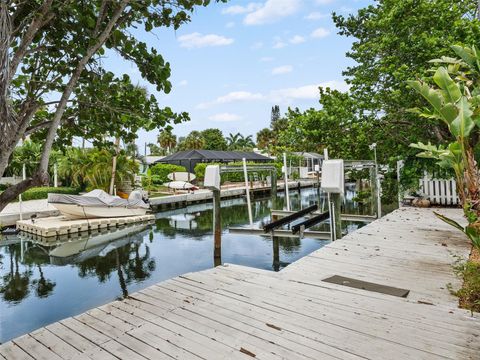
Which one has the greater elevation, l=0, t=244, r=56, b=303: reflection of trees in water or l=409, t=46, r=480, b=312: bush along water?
l=409, t=46, r=480, b=312: bush along water

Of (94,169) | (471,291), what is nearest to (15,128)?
(471,291)

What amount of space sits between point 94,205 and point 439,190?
1360 centimetres

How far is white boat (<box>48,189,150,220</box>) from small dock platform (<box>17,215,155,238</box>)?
1.02 feet

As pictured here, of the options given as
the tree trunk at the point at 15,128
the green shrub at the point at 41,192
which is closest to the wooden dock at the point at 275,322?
the tree trunk at the point at 15,128

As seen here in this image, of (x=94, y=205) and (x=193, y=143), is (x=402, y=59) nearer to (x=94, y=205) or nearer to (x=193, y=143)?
(x=94, y=205)

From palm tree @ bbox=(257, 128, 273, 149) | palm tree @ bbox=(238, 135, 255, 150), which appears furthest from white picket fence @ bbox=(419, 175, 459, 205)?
palm tree @ bbox=(238, 135, 255, 150)

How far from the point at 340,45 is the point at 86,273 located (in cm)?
1295

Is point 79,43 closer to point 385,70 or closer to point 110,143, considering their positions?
point 110,143

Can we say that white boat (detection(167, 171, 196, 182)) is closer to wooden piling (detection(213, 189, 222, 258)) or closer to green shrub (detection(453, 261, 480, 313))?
wooden piling (detection(213, 189, 222, 258))

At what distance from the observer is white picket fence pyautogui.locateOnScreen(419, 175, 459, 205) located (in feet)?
35.5

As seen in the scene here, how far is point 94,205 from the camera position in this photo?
14.7 m

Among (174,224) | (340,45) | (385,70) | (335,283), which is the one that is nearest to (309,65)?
(340,45)

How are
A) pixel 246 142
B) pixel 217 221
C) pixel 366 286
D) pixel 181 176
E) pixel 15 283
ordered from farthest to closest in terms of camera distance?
1. pixel 246 142
2. pixel 181 176
3. pixel 15 283
4. pixel 217 221
5. pixel 366 286

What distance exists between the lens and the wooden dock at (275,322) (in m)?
2.74
